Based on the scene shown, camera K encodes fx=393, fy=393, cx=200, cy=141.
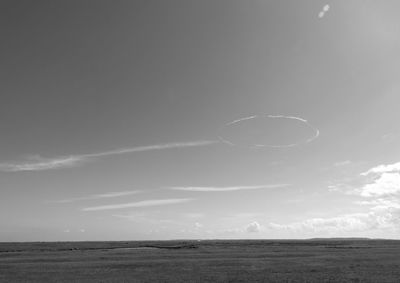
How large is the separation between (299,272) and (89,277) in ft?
82.0

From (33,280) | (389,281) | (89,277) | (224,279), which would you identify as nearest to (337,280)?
(389,281)

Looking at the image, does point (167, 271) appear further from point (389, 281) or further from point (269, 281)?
point (389, 281)

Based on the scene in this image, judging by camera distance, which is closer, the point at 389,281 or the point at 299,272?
the point at 389,281

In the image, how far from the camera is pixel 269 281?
40.3 m

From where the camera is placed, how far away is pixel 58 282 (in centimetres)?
4238

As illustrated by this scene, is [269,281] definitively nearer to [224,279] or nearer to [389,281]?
[224,279]

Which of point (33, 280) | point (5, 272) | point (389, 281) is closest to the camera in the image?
point (389, 281)

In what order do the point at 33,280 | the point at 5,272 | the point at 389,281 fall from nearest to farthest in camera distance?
the point at 389,281 < the point at 33,280 < the point at 5,272

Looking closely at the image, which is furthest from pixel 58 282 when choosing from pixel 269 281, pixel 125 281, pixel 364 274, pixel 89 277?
pixel 364 274

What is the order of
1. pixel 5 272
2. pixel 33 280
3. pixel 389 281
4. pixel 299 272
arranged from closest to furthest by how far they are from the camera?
pixel 389 281 < pixel 33 280 < pixel 299 272 < pixel 5 272

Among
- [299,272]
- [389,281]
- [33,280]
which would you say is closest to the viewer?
[389,281]

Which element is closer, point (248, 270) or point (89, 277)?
point (89, 277)

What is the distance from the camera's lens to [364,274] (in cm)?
4534

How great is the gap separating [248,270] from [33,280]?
25.6 metres
